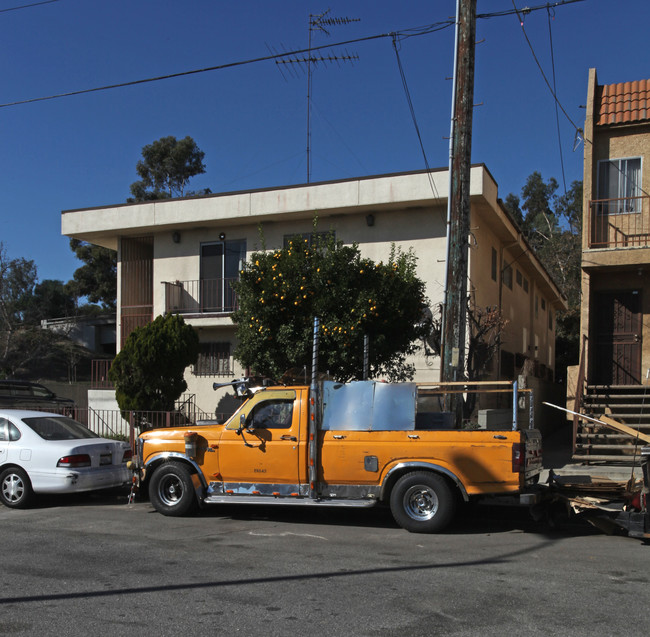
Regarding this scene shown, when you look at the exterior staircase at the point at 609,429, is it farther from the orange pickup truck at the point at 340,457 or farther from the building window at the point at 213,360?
the building window at the point at 213,360

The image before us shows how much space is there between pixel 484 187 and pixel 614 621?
12258 mm

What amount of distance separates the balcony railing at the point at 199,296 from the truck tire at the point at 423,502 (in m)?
11.5

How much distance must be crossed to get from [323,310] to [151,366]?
18.9ft

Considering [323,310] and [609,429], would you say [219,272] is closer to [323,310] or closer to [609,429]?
[323,310]

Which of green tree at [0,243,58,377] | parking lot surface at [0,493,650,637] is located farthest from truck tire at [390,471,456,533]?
green tree at [0,243,58,377]

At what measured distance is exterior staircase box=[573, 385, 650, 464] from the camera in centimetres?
1313

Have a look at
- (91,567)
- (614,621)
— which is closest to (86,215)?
(91,567)

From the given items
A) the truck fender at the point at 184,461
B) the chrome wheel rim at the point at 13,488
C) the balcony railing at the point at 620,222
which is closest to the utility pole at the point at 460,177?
the truck fender at the point at 184,461

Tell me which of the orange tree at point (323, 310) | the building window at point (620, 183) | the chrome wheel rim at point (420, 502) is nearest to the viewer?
the chrome wheel rim at point (420, 502)

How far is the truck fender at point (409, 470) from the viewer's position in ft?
27.2

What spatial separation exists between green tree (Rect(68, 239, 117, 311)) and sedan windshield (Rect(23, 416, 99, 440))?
3143 centimetres

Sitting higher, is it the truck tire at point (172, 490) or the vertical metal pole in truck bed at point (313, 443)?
the vertical metal pole in truck bed at point (313, 443)

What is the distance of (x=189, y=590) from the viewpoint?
19.5 feet

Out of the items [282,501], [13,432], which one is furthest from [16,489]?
[282,501]
